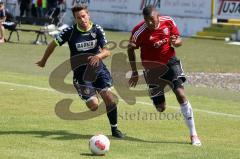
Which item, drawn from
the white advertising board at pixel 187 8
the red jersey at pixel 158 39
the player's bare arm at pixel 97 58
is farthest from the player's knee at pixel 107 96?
the white advertising board at pixel 187 8

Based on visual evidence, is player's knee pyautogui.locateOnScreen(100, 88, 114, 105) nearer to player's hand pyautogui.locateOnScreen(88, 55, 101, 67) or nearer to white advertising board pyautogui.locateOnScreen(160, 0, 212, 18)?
player's hand pyautogui.locateOnScreen(88, 55, 101, 67)

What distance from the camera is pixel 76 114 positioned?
43.3 ft

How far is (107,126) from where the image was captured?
39.3 ft

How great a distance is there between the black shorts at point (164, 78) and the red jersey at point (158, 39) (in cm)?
15

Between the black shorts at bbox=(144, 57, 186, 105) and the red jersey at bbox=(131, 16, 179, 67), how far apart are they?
0.15 m

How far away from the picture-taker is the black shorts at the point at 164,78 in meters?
10.8

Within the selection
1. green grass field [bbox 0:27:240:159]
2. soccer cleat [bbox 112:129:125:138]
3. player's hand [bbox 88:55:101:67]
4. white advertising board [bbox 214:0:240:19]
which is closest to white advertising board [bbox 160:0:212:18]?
white advertising board [bbox 214:0:240:19]

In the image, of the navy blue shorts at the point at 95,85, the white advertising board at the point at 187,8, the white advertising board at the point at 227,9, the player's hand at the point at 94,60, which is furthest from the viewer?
the white advertising board at the point at 187,8

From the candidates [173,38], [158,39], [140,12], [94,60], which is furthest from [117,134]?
[140,12]

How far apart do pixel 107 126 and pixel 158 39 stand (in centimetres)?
203

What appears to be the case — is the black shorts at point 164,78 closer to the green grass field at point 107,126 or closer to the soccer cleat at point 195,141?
the green grass field at point 107,126

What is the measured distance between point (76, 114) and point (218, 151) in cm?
410

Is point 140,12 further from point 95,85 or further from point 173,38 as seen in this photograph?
point 173,38

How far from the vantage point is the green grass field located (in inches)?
378
